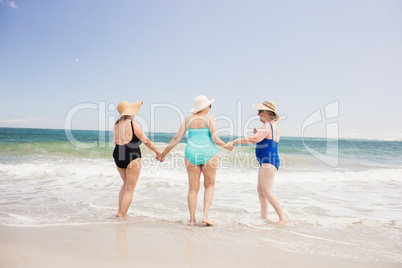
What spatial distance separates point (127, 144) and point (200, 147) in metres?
1.23

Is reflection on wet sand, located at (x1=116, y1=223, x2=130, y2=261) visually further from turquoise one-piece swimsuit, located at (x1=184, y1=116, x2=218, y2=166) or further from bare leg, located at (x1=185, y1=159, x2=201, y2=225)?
turquoise one-piece swimsuit, located at (x1=184, y1=116, x2=218, y2=166)

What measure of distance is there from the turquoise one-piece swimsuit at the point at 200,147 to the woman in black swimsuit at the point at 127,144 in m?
0.81

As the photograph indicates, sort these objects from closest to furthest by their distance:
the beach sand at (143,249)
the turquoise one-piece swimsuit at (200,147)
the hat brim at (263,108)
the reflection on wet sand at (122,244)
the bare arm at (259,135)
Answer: the beach sand at (143,249), the reflection on wet sand at (122,244), the turquoise one-piece swimsuit at (200,147), the bare arm at (259,135), the hat brim at (263,108)

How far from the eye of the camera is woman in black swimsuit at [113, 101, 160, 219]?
4484 millimetres

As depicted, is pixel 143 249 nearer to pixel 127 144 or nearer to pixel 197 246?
pixel 197 246

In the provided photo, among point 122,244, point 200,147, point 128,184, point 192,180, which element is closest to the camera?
point 122,244

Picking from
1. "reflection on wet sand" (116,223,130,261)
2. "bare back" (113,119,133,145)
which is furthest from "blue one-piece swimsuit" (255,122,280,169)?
"reflection on wet sand" (116,223,130,261)

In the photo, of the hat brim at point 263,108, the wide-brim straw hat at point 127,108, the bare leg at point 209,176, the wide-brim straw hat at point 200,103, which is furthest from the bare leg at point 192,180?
the hat brim at point 263,108

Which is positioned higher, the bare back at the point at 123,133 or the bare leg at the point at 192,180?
the bare back at the point at 123,133

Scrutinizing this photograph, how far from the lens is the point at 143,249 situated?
3.19 meters

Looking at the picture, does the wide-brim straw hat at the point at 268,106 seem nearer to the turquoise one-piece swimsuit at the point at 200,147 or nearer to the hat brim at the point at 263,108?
the hat brim at the point at 263,108

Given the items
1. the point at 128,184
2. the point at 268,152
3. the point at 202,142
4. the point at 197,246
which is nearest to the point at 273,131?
the point at 268,152

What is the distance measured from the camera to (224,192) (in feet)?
25.4

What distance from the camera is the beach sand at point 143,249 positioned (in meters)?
2.83
